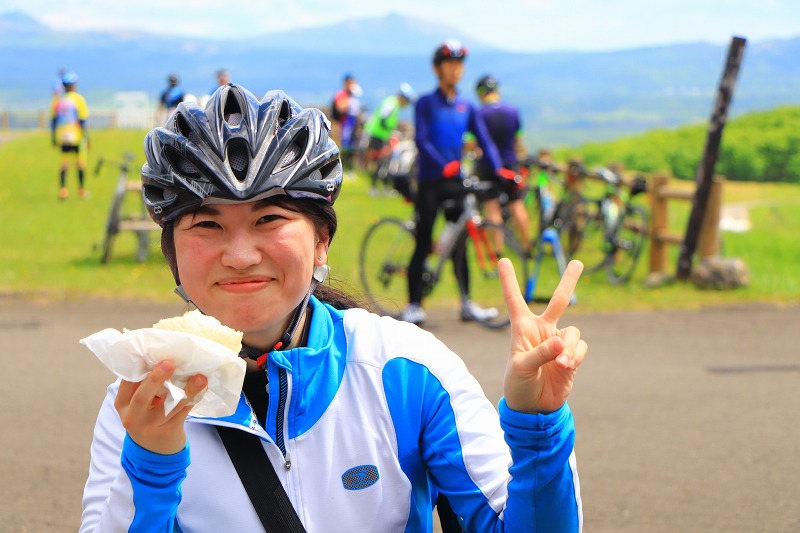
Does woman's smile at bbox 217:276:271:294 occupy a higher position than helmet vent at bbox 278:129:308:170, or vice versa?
helmet vent at bbox 278:129:308:170

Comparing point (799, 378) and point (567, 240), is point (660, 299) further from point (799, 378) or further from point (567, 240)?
point (567, 240)

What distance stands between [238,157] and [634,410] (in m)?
5.36

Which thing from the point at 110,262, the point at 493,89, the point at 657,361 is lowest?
the point at 110,262

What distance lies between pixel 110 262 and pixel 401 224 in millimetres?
4673

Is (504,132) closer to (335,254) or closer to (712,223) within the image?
(335,254)

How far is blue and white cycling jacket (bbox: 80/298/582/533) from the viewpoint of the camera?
86.7 inches

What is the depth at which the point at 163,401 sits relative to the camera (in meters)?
1.90

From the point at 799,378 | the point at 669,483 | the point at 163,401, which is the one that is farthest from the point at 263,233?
the point at 799,378

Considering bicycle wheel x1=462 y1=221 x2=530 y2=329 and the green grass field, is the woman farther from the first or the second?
bicycle wheel x1=462 y1=221 x2=530 y2=329

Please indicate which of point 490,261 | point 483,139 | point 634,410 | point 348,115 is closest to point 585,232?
point 490,261

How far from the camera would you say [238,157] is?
2.30m

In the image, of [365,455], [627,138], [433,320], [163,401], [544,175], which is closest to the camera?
[163,401]

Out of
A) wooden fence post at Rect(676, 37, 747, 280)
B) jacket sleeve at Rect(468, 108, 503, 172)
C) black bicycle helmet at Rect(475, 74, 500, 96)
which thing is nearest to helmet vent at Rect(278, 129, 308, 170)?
jacket sleeve at Rect(468, 108, 503, 172)

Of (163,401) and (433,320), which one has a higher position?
(163,401)
